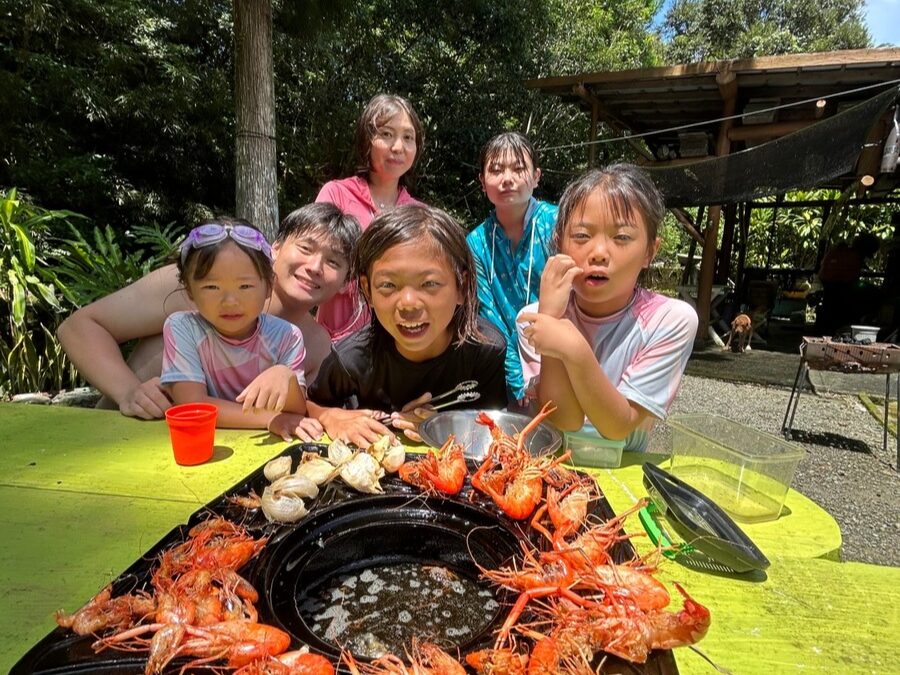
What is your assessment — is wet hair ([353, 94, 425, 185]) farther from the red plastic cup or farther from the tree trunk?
the tree trunk

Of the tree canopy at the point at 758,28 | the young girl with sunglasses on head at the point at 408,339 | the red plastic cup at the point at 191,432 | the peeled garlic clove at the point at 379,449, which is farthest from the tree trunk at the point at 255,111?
the tree canopy at the point at 758,28

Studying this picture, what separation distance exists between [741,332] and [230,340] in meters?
9.74

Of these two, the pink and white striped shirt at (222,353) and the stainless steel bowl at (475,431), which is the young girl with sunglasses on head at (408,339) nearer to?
the stainless steel bowl at (475,431)

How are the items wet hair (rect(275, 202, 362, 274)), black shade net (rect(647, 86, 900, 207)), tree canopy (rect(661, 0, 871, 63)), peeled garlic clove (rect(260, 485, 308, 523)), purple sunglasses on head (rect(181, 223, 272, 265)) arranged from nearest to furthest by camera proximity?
1. peeled garlic clove (rect(260, 485, 308, 523))
2. purple sunglasses on head (rect(181, 223, 272, 265))
3. wet hair (rect(275, 202, 362, 274))
4. black shade net (rect(647, 86, 900, 207))
5. tree canopy (rect(661, 0, 871, 63))

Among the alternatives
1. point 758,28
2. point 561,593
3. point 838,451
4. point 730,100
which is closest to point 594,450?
point 561,593

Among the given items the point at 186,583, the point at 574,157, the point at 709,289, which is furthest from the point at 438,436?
the point at 574,157

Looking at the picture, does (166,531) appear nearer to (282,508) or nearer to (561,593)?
(282,508)

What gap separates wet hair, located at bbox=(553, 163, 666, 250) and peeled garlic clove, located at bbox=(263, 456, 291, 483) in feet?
3.88

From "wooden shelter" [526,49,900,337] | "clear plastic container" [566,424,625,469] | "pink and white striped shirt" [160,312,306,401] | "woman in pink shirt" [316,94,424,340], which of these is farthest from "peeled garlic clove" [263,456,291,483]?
→ "wooden shelter" [526,49,900,337]

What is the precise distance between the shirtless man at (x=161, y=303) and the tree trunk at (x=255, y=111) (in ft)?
12.9

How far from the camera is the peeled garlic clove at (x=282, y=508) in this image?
3.91ft

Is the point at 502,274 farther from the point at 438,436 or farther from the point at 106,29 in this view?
the point at 106,29

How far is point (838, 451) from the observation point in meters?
4.97

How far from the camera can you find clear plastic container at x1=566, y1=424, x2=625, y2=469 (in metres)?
1.66
